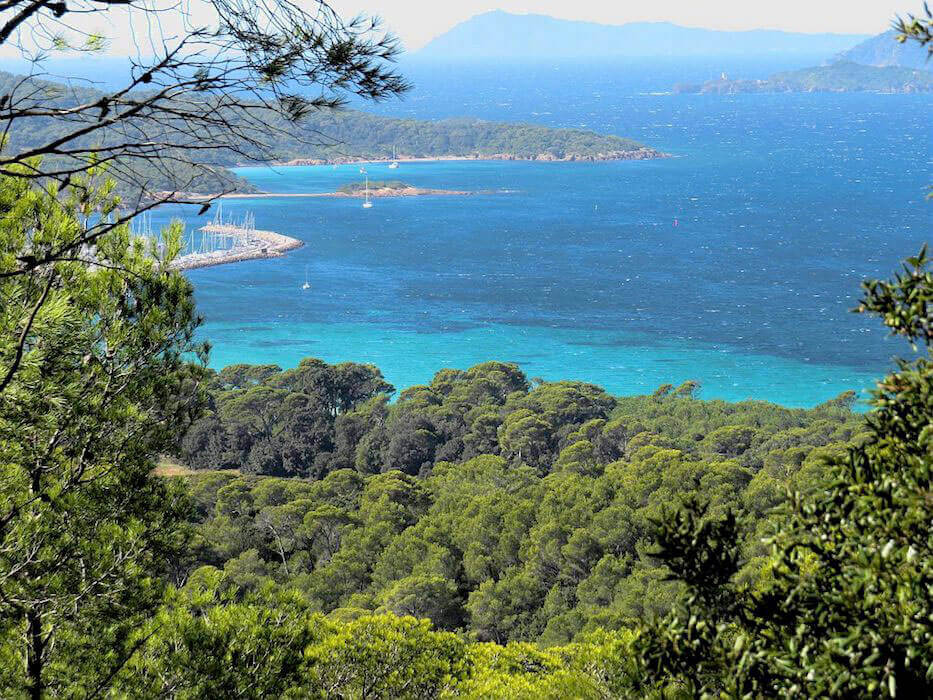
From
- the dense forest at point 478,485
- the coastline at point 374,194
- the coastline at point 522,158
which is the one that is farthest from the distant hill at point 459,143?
the dense forest at point 478,485

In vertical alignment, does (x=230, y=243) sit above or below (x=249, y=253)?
above

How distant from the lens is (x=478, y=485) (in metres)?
17.3

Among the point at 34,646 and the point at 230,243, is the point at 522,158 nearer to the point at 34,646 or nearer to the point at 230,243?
the point at 230,243

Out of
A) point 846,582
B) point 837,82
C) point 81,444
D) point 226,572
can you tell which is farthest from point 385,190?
point 837,82

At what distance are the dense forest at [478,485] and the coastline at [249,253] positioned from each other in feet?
67.4

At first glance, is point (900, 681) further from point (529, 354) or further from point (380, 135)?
point (380, 135)

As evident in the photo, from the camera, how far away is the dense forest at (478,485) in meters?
12.0

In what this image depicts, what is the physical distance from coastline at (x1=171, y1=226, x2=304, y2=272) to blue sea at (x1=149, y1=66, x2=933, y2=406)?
3.52 feet

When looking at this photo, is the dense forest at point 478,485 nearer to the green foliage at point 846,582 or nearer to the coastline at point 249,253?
the green foliage at point 846,582

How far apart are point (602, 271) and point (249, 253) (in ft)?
59.7

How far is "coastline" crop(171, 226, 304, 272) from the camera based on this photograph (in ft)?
154

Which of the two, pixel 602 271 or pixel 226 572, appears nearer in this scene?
pixel 226 572

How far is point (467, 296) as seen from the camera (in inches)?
1585

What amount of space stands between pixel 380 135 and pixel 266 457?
72676 millimetres
